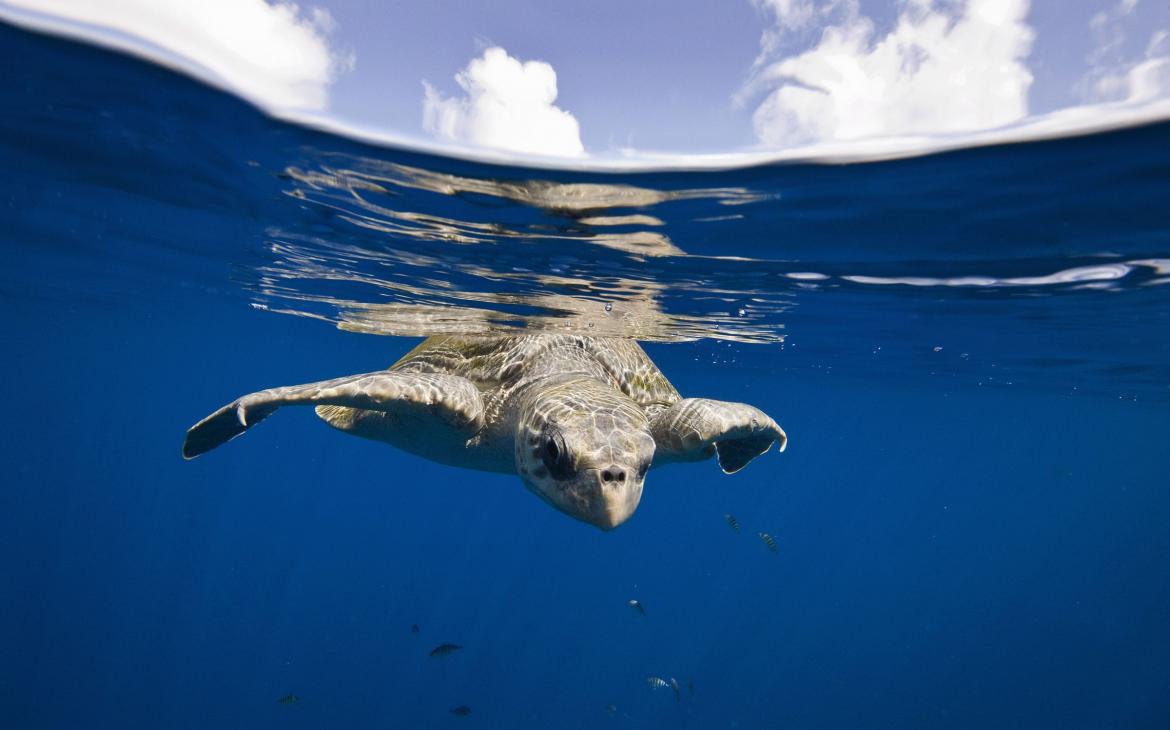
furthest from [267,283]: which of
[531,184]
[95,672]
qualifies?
[95,672]

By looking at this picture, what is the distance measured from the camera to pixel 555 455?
463 centimetres

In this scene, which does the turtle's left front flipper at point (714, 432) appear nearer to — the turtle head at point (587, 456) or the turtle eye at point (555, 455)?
the turtle head at point (587, 456)

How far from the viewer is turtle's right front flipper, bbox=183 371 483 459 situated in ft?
17.9

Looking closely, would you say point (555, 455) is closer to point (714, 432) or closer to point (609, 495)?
point (609, 495)

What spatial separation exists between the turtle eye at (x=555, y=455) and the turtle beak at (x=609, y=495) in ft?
0.82

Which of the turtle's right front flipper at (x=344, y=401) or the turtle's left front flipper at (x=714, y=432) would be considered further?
the turtle's left front flipper at (x=714, y=432)

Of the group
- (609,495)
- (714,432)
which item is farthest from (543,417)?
(714,432)

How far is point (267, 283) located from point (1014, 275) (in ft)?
47.4

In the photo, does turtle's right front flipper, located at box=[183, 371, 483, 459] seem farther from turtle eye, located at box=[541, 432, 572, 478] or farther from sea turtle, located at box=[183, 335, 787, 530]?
turtle eye, located at box=[541, 432, 572, 478]

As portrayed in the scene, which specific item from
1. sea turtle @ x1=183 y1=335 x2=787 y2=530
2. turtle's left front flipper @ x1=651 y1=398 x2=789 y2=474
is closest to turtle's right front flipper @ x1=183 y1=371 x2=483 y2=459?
sea turtle @ x1=183 y1=335 x2=787 y2=530

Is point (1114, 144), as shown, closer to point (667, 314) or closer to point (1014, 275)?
point (1014, 275)

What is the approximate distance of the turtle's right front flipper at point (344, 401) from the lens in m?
5.45

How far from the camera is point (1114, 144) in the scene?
5113mm

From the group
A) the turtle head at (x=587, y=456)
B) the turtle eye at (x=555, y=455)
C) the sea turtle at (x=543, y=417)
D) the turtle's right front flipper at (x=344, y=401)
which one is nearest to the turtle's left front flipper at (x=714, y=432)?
the sea turtle at (x=543, y=417)
